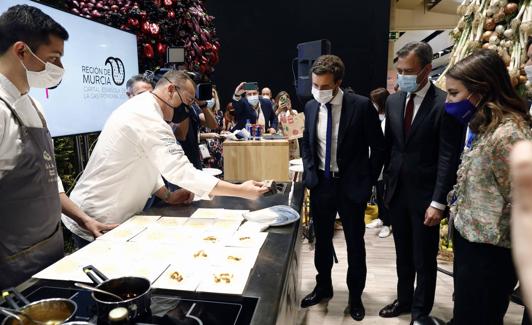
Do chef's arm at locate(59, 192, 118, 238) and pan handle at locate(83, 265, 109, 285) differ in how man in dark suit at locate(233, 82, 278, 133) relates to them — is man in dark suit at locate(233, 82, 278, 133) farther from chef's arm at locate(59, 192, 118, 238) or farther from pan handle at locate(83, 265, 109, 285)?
pan handle at locate(83, 265, 109, 285)

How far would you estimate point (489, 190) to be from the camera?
1.65 m

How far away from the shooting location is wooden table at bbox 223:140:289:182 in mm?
4309

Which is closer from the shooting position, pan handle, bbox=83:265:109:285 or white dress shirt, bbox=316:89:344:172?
pan handle, bbox=83:265:109:285

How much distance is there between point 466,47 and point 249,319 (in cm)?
312

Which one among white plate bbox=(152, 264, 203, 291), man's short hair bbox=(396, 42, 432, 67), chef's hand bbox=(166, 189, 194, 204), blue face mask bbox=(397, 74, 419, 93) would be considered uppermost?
man's short hair bbox=(396, 42, 432, 67)

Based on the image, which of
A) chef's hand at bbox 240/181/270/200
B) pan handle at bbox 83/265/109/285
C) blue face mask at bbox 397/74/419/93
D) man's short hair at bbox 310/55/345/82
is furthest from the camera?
man's short hair at bbox 310/55/345/82

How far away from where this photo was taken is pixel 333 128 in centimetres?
262

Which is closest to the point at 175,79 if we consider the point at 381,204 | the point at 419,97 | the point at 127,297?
the point at 127,297

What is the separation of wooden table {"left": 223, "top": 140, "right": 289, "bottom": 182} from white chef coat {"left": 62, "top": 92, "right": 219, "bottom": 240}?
7.92ft

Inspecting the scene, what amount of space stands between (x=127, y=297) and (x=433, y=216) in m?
1.87

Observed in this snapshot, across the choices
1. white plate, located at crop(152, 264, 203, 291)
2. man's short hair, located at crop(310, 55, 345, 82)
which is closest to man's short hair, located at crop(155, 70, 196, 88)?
man's short hair, located at crop(310, 55, 345, 82)

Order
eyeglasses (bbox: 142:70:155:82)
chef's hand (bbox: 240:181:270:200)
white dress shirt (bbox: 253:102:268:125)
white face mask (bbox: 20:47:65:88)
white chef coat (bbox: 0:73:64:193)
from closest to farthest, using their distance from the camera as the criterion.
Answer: white chef coat (bbox: 0:73:64:193) → white face mask (bbox: 20:47:65:88) → chef's hand (bbox: 240:181:270:200) → eyeglasses (bbox: 142:70:155:82) → white dress shirt (bbox: 253:102:268:125)

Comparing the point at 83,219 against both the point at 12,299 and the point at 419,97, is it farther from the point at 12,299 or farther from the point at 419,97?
the point at 419,97

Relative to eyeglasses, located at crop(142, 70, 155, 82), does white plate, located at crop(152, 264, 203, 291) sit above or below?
below
